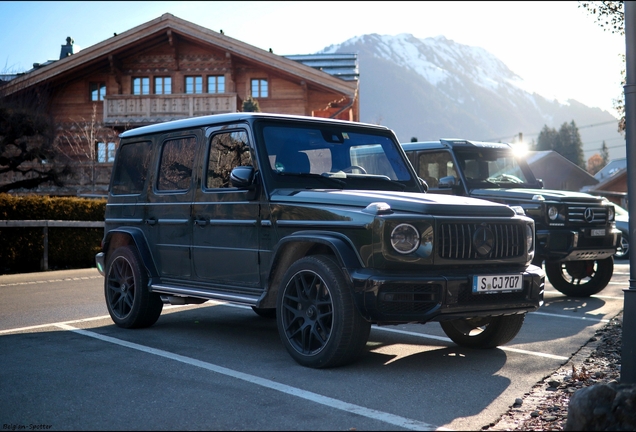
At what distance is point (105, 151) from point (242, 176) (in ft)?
92.9

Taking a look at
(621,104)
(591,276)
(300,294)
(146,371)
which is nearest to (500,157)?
(591,276)

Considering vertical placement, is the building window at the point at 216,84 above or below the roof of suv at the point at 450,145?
above

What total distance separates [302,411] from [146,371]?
1.63 m

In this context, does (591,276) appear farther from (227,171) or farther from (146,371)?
(146,371)

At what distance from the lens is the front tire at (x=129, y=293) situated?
24.5ft

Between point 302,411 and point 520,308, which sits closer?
point 302,411

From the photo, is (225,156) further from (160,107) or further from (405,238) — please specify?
(160,107)

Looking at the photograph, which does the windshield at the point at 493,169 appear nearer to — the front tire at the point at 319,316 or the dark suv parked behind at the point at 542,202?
the dark suv parked behind at the point at 542,202

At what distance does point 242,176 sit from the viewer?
6188mm

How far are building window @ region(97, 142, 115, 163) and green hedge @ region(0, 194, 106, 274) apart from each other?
1658 centimetres

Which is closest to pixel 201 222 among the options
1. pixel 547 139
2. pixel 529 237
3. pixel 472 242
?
pixel 472 242

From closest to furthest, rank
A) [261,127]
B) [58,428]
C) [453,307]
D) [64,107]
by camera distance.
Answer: [58,428]
[453,307]
[261,127]
[64,107]

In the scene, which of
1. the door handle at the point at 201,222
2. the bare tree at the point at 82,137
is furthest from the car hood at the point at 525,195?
the bare tree at the point at 82,137

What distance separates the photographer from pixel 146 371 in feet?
18.1
